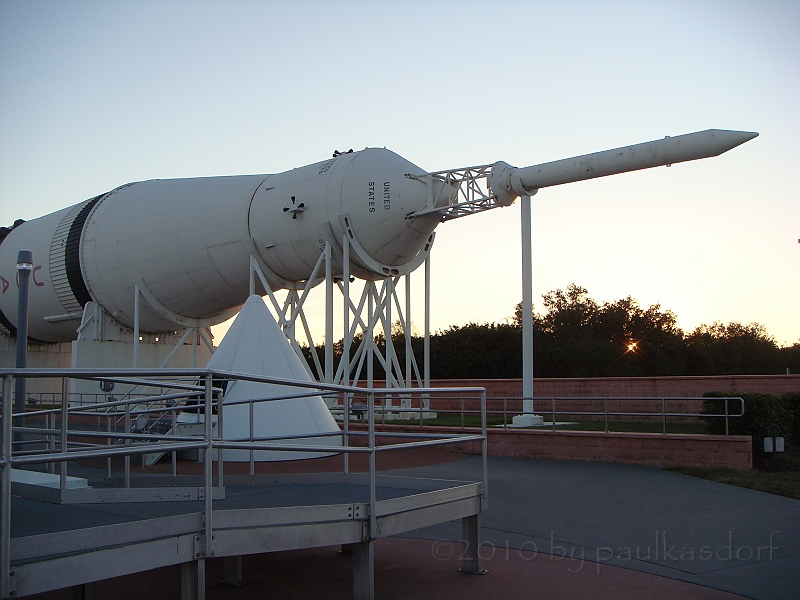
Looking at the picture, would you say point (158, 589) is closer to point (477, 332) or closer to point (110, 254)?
point (110, 254)

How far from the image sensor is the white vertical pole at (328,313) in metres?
23.1

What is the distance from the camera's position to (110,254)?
27.4 meters

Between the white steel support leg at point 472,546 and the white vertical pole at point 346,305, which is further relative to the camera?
the white vertical pole at point 346,305

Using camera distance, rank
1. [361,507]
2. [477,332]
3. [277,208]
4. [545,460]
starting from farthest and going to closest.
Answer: [477,332] < [277,208] < [545,460] < [361,507]

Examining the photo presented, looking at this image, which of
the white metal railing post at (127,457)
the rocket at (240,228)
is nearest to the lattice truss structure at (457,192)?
the rocket at (240,228)

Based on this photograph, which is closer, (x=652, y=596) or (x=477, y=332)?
(x=652, y=596)

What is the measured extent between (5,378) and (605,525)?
7.25 m

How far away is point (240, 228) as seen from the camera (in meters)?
24.9

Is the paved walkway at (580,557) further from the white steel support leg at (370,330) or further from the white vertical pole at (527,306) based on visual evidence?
the white steel support leg at (370,330)

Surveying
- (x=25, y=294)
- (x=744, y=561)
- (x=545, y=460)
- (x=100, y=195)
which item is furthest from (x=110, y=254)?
(x=744, y=561)

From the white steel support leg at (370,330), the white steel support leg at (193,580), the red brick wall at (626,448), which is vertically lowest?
the red brick wall at (626,448)

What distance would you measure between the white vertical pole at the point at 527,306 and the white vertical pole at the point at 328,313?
20.5 feet

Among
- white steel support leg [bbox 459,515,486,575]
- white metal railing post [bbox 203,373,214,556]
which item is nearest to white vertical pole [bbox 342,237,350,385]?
white steel support leg [bbox 459,515,486,575]

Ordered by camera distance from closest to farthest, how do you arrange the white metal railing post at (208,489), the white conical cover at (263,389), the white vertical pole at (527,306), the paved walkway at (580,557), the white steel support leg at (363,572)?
the white metal railing post at (208,489), the white steel support leg at (363,572), the paved walkway at (580,557), the white conical cover at (263,389), the white vertical pole at (527,306)
